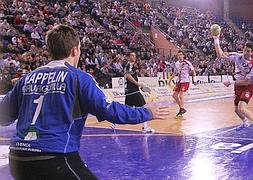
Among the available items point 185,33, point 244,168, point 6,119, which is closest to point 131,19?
point 185,33

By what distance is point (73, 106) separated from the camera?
8.25 feet

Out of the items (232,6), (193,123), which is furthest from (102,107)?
(232,6)

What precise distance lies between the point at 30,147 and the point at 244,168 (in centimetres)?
392

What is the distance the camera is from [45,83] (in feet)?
8.25

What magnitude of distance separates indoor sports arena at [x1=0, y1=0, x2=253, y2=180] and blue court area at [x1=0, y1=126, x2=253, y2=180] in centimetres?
2

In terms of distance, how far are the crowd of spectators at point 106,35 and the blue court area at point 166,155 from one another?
105 inches

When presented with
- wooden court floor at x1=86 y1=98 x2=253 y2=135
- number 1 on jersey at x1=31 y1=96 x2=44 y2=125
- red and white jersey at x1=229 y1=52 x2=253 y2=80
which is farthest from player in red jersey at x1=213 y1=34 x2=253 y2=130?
number 1 on jersey at x1=31 y1=96 x2=44 y2=125

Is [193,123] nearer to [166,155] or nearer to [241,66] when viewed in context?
[241,66]

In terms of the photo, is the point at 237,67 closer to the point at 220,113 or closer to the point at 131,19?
the point at 220,113

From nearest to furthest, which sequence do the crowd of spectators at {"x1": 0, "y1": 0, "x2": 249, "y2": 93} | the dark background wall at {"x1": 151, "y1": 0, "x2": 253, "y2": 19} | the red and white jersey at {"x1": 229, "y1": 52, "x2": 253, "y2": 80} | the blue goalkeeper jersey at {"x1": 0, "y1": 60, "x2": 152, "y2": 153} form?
1. the blue goalkeeper jersey at {"x1": 0, "y1": 60, "x2": 152, "y2": 153}
2. the red and white jersey at {"x1": 229, "y1": 52, "x2": 253, "y2": 80}
3. the crowd of spectators at {"x1": 0, "y1": 0, "x2": 249, "y2": 93}
4. the dark background wall at {"x1": 151, "y1": 0, "x2": 253, "y2": 19}

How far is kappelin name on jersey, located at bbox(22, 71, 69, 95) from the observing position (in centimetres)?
249

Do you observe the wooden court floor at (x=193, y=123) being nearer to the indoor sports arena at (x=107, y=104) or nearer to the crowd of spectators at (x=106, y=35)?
the indoor sports arena at (x=107, y=104)

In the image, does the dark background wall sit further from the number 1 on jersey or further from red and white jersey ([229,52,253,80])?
the number 1 on jersey

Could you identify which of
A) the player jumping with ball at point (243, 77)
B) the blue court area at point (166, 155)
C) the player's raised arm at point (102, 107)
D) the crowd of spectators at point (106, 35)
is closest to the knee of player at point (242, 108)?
the player jumping with ball at point (243, 77)
